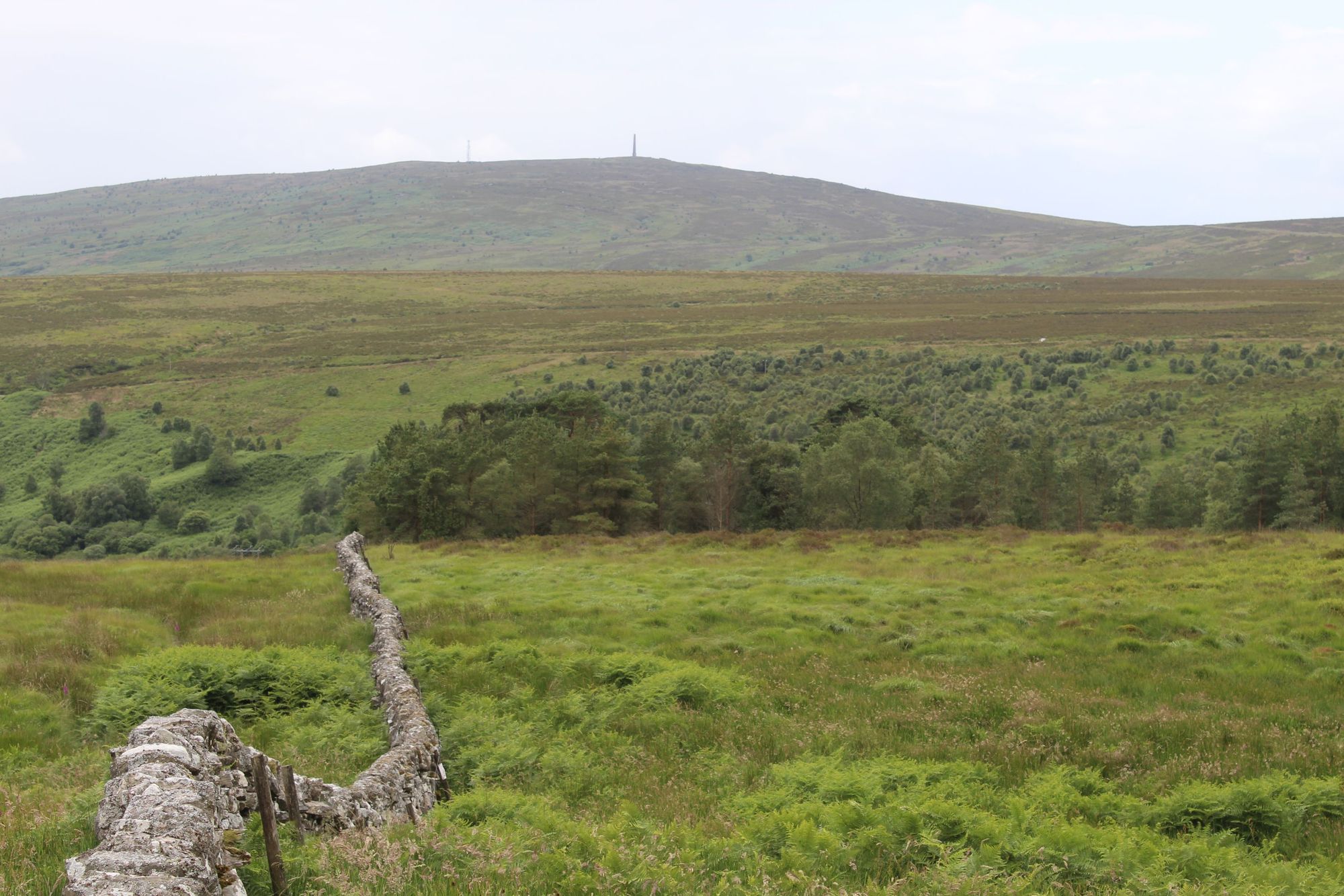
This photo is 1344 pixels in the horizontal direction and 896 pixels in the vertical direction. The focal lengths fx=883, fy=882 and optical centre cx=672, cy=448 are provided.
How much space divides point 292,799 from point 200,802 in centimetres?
116

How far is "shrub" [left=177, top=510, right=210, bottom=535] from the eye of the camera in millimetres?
84062

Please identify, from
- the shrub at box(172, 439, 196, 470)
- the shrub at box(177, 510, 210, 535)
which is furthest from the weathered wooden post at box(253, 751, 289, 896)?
the shrub at box(172, 439, 196, 470)

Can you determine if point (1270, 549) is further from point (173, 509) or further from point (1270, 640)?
point (173, 509)

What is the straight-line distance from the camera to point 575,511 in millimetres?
49438

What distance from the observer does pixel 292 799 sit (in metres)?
7.76

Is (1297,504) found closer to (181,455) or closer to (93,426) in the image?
(181,455)

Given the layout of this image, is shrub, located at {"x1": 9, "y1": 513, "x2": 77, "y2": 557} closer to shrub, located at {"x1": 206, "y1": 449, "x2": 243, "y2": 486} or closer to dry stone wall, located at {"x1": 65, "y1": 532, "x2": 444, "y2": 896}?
shrub, located at {"x1": 206, "y1": 449, "x2": 243, "y2": 486}

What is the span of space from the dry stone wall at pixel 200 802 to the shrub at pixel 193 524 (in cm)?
8296

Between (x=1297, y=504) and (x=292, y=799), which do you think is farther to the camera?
(x=1297, y=504)

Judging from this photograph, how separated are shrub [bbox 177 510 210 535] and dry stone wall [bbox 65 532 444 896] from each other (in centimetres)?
8296

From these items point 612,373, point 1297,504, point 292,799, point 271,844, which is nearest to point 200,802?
point 271,844

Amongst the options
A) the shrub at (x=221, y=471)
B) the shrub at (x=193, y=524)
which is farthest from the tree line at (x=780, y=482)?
the shrub at (x=221, y=471)

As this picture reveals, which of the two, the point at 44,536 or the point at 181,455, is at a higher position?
the point at 181,455

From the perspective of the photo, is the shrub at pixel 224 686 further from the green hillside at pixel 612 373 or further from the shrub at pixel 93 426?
the shrub at pixel 93 426
